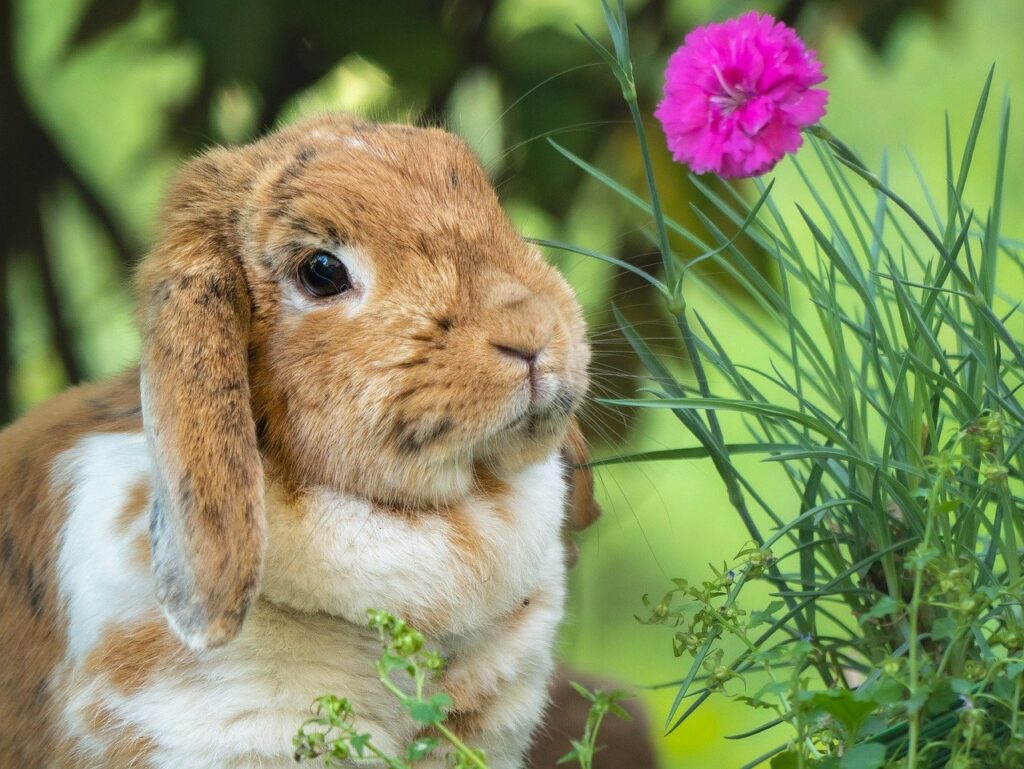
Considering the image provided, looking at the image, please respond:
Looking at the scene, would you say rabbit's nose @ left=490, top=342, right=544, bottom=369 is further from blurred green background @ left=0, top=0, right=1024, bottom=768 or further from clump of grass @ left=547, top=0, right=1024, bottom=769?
blurred green background @ left=0, top=0, right=1024, bottom=768

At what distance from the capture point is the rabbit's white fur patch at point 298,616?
1.09 m

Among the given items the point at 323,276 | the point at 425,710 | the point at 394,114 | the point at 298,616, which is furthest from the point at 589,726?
the point at 394,114

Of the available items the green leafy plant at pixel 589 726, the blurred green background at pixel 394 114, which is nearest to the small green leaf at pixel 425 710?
the green leafy plant at pixel 589 726

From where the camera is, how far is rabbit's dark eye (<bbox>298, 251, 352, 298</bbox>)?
1.12m

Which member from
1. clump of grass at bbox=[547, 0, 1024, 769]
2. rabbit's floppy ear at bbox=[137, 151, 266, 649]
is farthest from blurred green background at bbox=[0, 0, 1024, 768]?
rabbit's floppy ear at bbox=[137, 151, 266, 649]

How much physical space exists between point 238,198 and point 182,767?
1.56ft

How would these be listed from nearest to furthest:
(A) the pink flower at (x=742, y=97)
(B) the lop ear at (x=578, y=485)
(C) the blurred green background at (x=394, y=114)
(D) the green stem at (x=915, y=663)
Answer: (D) the green stem at (x=915, y=663)
(A) the pink flower at (x=742, y=97)
(B) the lop ear at (x=578, y=485)
(C) the blurred green background at (x=394, y=114)

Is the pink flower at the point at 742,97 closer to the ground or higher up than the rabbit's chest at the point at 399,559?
higher up

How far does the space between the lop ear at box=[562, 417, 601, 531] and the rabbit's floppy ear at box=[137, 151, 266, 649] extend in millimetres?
373

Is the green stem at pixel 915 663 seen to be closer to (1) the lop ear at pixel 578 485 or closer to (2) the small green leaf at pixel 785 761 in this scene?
(2) the small green leaf at pixel 785 761

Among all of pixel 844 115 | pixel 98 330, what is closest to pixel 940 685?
pixel 98 330

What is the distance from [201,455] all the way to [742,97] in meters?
0.49

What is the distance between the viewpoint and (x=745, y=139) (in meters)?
1.02

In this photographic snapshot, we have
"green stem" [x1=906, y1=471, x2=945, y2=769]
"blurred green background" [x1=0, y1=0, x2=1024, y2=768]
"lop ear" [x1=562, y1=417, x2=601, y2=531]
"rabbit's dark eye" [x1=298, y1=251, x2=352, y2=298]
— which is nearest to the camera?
"green stem" [x1=906, y1=471, x2=945, y2=769]
